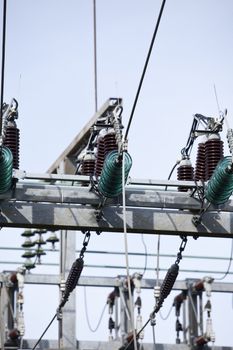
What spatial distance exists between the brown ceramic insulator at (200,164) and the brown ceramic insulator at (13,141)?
5.49ft

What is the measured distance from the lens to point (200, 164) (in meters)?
13.2

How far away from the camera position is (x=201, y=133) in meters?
13.2

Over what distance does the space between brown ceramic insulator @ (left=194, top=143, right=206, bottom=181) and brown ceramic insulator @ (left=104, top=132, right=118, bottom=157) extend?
0.83 meters

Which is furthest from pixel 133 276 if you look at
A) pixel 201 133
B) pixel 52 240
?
pixel 201 133

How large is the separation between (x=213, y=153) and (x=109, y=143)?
95 centimetres

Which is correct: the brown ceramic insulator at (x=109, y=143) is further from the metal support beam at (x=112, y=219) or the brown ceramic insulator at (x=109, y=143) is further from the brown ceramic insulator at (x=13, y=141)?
the brown ceramic insulator at (x=13, y=141)

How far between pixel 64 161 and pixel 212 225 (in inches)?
163

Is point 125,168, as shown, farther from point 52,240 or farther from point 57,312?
point 52,240

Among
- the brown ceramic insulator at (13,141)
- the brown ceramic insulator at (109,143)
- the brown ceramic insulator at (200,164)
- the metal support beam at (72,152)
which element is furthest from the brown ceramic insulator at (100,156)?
the metal support beam at (72,152)

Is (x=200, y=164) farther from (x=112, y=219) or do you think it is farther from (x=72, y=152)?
(x=72, y=152)

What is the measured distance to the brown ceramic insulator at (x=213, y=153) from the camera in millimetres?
13000

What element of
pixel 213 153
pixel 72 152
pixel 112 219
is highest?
pixel 72 152

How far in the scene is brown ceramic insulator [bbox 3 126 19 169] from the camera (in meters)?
12.7

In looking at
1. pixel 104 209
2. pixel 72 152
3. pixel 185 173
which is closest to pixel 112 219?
pixel 104 209
